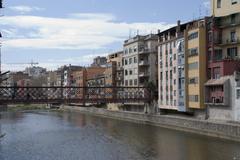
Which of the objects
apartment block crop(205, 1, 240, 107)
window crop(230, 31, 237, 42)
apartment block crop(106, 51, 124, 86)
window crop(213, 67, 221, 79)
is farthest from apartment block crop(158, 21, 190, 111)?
apartment block crop(106, 51, 124, 86)

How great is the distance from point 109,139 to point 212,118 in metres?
13.0

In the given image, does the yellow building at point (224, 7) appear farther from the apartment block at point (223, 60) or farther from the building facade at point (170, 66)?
the building facade at point (170, 66)

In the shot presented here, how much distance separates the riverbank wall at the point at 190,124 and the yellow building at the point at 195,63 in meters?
3.39

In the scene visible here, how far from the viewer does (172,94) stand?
2677 inches

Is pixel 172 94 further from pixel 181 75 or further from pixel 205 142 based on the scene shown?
pixel 205 142

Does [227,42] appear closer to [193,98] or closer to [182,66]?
[193,98]

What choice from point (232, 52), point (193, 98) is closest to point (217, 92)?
point (232, 52)

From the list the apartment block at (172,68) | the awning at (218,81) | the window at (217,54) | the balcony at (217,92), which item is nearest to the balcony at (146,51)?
the apartment block at (172,68)

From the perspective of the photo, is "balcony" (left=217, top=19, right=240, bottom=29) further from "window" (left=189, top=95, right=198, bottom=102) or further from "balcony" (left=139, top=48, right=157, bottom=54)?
"balcony" (left=139, top=48, right=157, bottom=54)

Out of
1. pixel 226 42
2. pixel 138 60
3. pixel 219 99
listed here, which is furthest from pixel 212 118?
pixel 138 60

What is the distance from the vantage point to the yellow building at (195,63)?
58438mm

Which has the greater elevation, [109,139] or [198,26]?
[198,26]

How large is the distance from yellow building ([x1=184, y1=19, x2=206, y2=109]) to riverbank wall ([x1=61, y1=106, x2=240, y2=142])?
3385 millimetres

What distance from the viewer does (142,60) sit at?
85.7 meters
